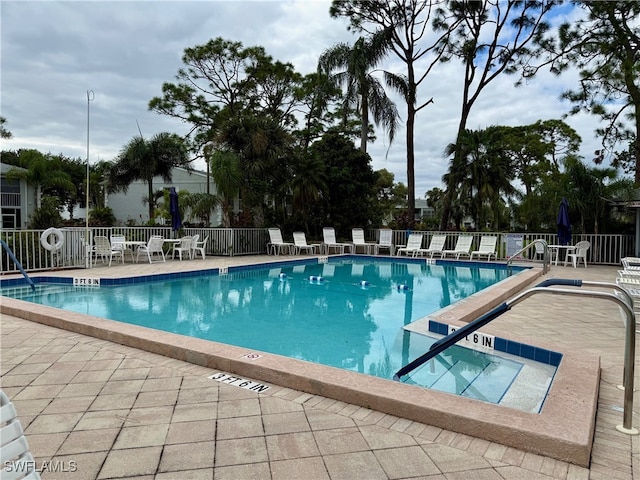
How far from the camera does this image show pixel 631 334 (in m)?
2.48

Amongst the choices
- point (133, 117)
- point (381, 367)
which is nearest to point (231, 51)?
point (133, 117)

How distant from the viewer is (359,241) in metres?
16.2

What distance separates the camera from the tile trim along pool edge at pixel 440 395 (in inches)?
89.6

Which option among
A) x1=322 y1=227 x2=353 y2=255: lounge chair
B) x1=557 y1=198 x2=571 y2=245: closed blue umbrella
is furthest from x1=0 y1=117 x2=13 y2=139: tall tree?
x1=557 y1=198 x2=571 y2=245: closed blue umbrella

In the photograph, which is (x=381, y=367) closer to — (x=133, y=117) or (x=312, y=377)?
(x=312, y=377)

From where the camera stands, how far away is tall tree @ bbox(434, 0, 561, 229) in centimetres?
1805

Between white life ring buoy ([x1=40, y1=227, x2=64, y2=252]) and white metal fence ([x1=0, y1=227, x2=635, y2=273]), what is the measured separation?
0.21 meters

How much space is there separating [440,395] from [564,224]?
38.0 feet

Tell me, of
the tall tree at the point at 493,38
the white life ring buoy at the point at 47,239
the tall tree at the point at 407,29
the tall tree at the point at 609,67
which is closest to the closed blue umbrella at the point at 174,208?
the white life ring buoy at the point at 47,239

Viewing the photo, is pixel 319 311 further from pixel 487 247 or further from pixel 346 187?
pixel 346 187

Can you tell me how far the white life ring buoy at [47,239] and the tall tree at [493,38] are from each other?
15.1 m

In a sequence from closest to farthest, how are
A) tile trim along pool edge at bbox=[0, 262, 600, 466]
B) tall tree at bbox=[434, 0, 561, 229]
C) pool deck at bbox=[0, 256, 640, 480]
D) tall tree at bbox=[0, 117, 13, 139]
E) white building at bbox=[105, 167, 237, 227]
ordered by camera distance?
pool deck at bbox=[0, 256, 640, 480] < tile trim along pool edge at bbox=[0, 262, 600, 466] < tall tree at bbox=[434, 0, 561, 229] < white building at bbox=[105, 167, 237, 227] < tall tree at bbox=[0, 117, 13, 139]

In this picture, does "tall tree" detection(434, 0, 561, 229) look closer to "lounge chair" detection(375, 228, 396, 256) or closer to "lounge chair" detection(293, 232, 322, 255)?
"lounge chair" detection(375, 228, 396, 256)

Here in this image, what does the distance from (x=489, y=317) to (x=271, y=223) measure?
15.1 meters
